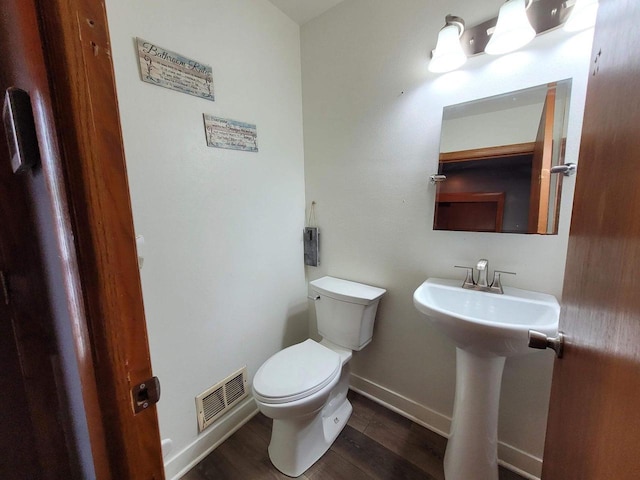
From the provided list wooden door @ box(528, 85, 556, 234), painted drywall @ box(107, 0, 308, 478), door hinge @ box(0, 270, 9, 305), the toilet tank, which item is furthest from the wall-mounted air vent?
wooden door @ box(528, 85, 556, 234)

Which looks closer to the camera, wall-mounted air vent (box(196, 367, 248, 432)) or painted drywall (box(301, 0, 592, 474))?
painted drywall (box(301, 0, 592, 474))

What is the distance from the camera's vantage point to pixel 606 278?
398 mm

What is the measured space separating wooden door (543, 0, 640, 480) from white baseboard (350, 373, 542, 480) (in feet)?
2.83

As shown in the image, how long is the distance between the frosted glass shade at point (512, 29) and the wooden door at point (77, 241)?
1285 mm

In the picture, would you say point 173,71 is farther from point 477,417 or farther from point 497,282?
point 477,417

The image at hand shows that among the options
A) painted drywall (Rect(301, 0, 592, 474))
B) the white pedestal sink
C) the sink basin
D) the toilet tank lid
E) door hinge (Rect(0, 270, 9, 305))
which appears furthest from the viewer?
the toilet tank lid

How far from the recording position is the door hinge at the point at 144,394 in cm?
38

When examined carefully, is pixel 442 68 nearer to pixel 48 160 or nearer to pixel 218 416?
pixel 48 160

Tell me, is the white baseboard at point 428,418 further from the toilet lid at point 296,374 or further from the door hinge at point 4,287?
the door hinge at point 4,287

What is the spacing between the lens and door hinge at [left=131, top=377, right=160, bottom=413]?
1.25 ft

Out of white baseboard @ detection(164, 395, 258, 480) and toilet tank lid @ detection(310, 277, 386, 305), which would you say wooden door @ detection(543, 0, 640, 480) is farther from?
white baseboard @ detection(164, 395, 258, 480)

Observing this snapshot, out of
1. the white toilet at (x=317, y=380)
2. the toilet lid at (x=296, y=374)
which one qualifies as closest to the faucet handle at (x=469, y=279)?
the white toilet at (x=317, y=380)

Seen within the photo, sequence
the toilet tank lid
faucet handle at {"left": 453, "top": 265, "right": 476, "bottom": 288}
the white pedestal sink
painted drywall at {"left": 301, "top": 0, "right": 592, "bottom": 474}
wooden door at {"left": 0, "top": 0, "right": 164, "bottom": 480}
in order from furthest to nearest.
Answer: the toilet tank lid → faucet handle at {"left": 453, "top": 265, "right": 476, "bottom": 288} → painted drywall at {"left": 301, "top": 0, "right": 592, "bottom": 474} → the white pedestal sink → wooden door at {"left": 0, "top": 0, "right": 164, "bottom": 480}

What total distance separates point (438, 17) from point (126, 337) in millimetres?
1645
